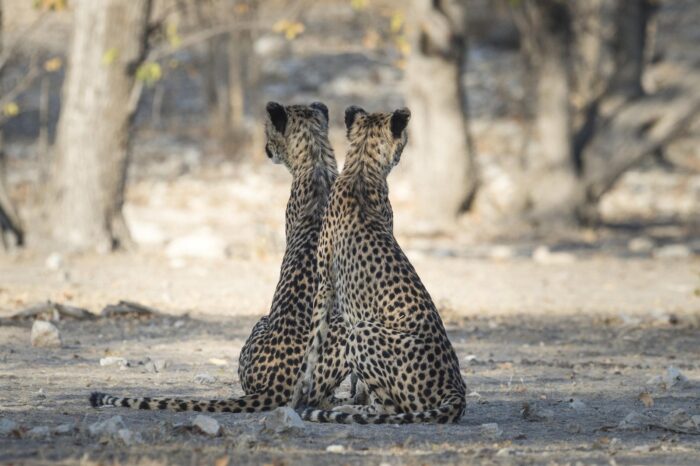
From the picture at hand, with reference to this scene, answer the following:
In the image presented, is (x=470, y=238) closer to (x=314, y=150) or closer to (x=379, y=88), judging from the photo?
(x=314, y=150)

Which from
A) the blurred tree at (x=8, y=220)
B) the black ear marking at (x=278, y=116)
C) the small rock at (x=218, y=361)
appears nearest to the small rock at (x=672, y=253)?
the blurred tree at (x=8, y=220)

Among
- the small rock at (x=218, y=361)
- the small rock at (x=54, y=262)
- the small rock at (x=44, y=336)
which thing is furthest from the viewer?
the small rock at (x=54, y=262)

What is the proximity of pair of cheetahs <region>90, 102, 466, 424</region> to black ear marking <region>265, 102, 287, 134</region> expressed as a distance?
453 millimetres

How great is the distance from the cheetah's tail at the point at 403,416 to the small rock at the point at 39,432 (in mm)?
1178

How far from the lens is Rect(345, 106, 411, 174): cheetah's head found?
6277mm

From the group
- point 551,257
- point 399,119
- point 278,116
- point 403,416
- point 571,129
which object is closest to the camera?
point 403,416

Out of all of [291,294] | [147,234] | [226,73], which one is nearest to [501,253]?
[147,234]

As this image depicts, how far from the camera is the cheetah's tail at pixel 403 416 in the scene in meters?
5.58

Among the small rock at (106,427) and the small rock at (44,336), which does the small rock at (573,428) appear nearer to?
the small rock at (106,427)

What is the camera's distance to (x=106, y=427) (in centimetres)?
494

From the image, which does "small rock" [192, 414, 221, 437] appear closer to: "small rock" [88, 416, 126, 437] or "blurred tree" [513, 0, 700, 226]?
"small rock" [88, 416, 126, 437]

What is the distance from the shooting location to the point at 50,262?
1165 cm

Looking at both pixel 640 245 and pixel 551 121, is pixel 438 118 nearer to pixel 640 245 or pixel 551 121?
pixel 551 121

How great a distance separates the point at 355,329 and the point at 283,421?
2.37 ft
